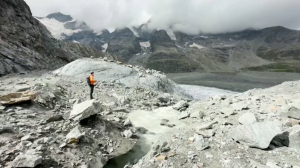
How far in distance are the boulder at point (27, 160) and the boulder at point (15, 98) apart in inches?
234

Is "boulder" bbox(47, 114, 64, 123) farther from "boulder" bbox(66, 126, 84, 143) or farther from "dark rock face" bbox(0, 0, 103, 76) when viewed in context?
"dark rock face" bbox(0, 0, 103, 76)

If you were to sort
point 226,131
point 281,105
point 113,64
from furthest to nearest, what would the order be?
point 113,64, point 281,105, point 226,131

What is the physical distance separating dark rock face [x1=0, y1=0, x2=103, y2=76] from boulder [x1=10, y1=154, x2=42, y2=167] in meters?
22.0

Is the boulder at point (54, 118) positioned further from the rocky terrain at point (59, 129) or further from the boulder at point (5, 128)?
the boulder at point (5, 128)

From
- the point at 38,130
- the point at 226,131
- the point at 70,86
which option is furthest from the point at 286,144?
the point at 70,86

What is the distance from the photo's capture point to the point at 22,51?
112 feet

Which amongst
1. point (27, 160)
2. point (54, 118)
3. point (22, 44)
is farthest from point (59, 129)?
point (22, 44)

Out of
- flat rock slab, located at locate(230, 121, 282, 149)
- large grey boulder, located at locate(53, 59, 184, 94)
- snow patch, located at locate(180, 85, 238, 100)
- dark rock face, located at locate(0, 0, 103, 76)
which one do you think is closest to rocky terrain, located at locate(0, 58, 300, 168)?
flat rock slab, located at locate(230, 121, 282, 149)

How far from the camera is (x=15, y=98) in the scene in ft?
43.8

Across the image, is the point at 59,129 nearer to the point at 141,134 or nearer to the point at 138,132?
the point at 138,132

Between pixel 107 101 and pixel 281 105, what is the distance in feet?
46.7

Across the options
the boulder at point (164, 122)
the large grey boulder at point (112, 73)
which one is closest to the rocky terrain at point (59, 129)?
the boulder at point (164, 122)

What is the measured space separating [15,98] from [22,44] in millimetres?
28966

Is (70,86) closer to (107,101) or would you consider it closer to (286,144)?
(107,101)
